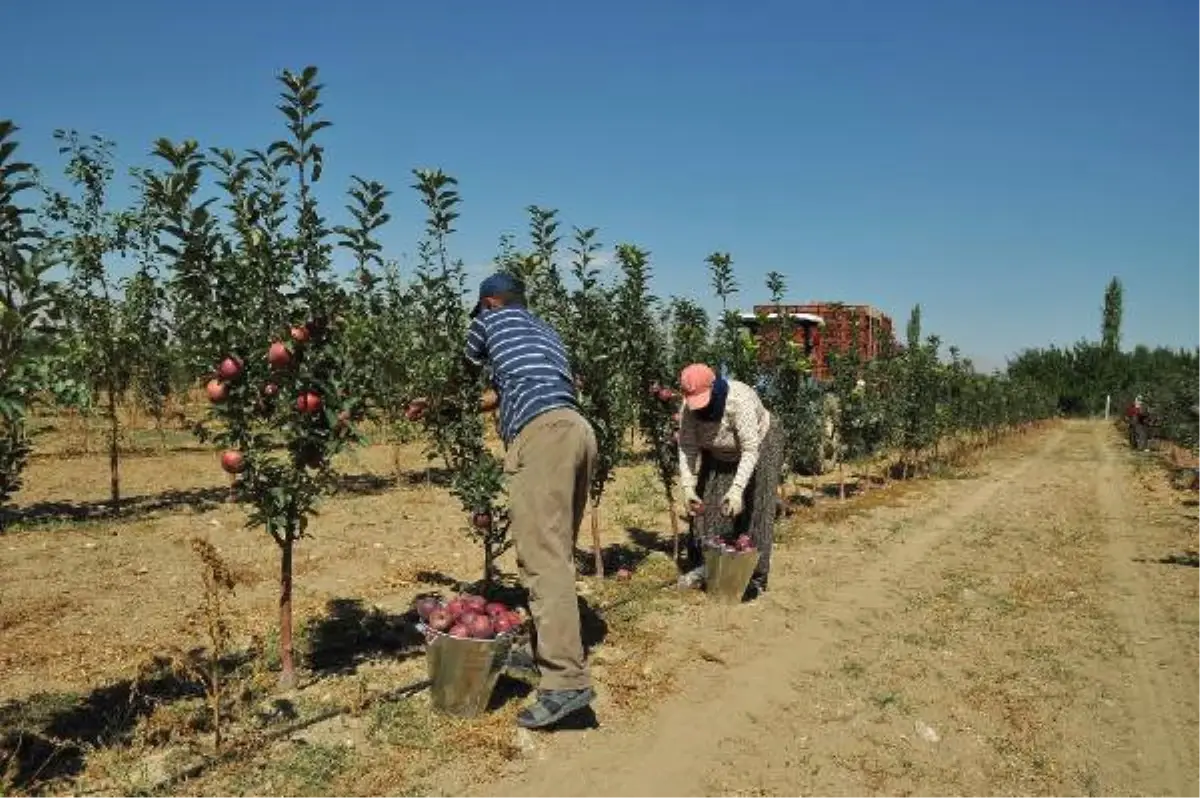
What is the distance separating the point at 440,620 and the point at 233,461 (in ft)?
4.69

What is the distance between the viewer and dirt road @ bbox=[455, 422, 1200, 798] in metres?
4.33

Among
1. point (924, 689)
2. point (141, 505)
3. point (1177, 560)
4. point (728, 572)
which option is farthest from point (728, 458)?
point (141, 505)

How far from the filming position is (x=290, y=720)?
4.64 metres

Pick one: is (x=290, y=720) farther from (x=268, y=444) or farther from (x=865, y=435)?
(x=865, y=435)

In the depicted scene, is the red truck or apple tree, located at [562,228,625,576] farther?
the red truck

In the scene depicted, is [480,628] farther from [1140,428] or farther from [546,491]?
[1140,428]

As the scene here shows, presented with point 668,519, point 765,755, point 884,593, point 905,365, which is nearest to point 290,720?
point 765,755

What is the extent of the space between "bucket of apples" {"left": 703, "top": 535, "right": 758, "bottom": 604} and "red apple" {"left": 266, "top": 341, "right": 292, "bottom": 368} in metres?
4.06

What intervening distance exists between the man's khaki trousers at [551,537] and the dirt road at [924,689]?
0.47 metres

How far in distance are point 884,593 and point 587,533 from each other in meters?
4.04

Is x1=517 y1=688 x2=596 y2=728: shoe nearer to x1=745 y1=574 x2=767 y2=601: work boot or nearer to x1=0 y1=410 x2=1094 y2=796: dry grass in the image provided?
x1=0 y1=410 x2=1094 y2=796: dry grass

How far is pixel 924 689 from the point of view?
17.9ft

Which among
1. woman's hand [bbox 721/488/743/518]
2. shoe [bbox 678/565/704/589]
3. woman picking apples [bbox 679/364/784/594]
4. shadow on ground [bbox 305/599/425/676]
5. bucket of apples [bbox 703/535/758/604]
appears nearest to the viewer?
shadow on ground [bbox 305/599/425/676]

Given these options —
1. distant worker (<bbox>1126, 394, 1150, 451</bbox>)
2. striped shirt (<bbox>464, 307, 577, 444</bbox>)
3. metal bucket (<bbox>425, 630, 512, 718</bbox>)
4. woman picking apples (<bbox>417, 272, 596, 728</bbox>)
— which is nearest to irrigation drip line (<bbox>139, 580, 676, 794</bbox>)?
metal bucket (<bbox>425, 630, 512, 718</bbox>)
